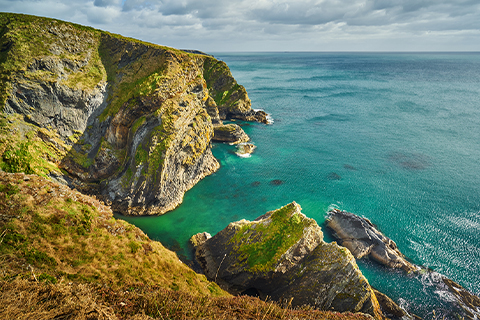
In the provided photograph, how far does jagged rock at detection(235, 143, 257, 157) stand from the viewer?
5565 cm

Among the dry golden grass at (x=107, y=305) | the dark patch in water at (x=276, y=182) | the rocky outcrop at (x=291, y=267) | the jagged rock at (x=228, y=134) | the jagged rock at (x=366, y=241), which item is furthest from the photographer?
the jagged rock at (x=228, y=134)

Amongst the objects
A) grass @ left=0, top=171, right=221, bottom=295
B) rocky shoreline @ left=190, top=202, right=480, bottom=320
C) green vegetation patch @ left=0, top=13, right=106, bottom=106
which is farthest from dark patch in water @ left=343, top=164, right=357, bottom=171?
green vegetation patch @ left=0, top=13, right=106, bottom=106

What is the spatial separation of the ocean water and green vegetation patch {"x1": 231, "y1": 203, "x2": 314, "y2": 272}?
8.50 meters

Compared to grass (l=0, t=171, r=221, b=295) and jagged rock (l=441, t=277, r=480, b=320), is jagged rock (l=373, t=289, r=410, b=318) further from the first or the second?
grass (l=0, t=171, r=221, b=295)

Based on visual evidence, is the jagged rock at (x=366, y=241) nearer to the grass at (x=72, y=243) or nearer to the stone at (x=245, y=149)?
the grass at (x=72, y=243)

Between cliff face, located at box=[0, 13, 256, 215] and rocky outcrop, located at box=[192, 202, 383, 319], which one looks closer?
rocky outcrop, located at box=[192, 202, 383, 319]

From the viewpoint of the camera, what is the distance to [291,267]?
73.2ft

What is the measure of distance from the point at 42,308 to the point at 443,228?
4484cm

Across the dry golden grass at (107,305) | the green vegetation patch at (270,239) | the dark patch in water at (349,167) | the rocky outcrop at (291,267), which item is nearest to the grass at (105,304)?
the dry golden grass at (107,305)

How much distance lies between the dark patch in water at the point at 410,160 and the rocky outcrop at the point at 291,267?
3932 cm

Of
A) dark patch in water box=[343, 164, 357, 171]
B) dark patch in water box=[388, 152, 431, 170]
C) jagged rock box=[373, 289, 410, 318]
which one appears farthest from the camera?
dark patch in water box=[388, 152, 431, 170]

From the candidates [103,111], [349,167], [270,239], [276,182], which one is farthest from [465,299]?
[103,111]

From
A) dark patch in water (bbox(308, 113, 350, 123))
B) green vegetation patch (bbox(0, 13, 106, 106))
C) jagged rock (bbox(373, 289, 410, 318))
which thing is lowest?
jagged rock (bbox(373, 289, 410, 318))

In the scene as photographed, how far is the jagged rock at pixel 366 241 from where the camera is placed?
1117 inches
